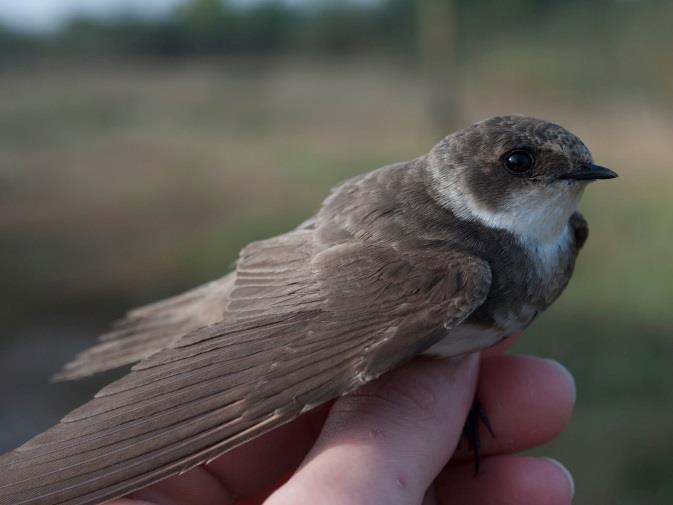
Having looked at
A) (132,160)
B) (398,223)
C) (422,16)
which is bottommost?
(132,160)

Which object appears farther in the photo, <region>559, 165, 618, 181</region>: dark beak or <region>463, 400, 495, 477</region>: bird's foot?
<region>463, 400, 495, 477</region>: bird's foot

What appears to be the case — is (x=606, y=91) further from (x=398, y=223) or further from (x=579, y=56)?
(x=398, y=223)

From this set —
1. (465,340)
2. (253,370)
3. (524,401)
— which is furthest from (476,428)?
(253,370)

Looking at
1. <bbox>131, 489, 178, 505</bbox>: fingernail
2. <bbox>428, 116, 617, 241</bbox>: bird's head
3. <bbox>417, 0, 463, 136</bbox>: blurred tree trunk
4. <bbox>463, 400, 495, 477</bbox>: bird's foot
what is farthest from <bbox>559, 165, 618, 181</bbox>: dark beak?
<bbox>417, 0, 463, 136</bbox>: blurred tree trunk

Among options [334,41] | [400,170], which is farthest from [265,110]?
[400,170]

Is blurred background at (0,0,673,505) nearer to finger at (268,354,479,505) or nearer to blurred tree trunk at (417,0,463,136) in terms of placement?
blurred tree trunk at (417,0,463,136)

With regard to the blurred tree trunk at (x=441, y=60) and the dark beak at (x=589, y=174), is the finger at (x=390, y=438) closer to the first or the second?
the dark beak at (x=589, y=174)

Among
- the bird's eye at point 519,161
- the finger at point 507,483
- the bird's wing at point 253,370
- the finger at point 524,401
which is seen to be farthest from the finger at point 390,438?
the bird's eye at point 519,161
